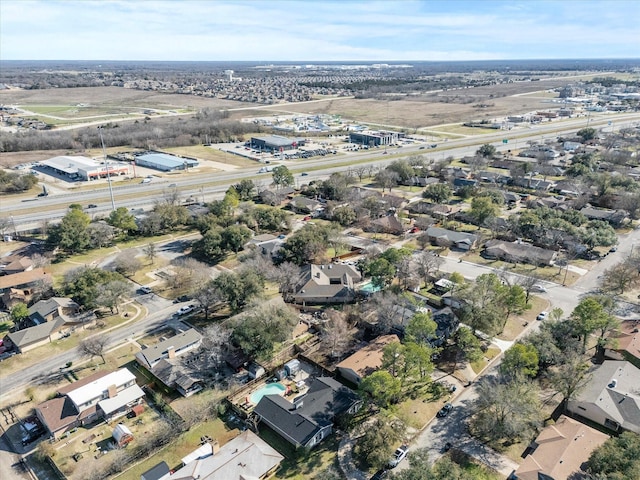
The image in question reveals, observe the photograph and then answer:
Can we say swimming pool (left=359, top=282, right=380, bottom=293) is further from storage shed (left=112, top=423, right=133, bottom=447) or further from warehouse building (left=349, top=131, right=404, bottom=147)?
warehouse building (left=349, top=131, right=404, bottom=147)

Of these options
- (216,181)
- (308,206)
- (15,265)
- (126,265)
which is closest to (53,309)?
(126,265)

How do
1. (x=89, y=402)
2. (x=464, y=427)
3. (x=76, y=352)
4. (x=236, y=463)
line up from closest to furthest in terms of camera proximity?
(x=236, y=463) → (x=464, y=427) → (x=89, y=402) → (x=76, y=352)

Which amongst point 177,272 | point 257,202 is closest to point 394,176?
point 257,202

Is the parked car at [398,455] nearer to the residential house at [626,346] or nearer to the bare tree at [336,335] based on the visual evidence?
the bare tree at [336,335]

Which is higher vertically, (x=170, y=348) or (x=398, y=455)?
(x=170, y=348)

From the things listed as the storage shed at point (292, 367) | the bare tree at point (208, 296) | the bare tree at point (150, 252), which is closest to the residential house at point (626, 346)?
the storage shed at point (292, 367)

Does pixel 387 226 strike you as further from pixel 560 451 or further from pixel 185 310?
pixel 560 451
